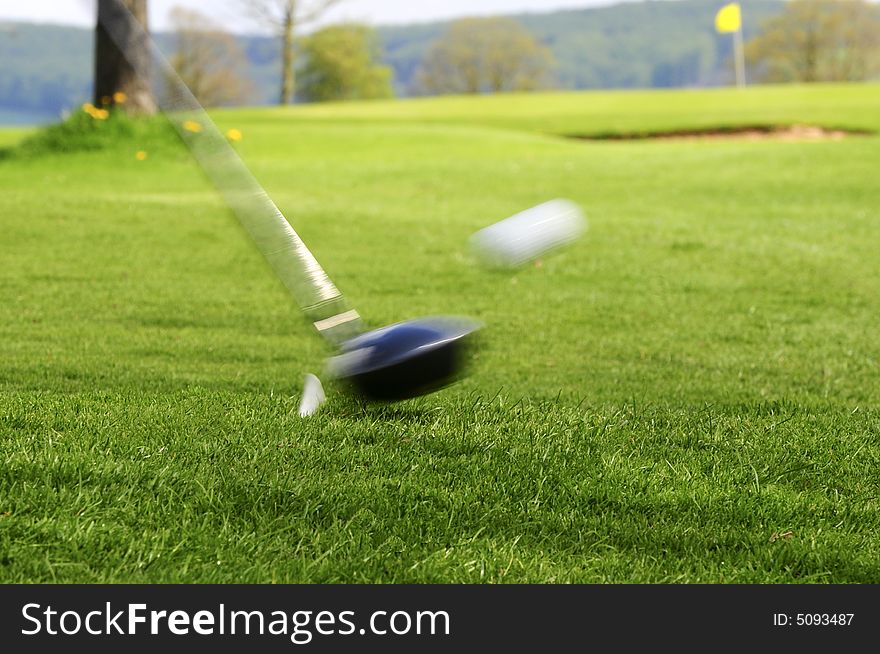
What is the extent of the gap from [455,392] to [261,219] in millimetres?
1975

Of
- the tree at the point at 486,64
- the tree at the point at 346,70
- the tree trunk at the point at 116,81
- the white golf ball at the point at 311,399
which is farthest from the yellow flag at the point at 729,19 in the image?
the tree at the point at 486,64

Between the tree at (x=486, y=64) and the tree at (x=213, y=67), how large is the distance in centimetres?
2414

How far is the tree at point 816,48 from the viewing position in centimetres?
10000

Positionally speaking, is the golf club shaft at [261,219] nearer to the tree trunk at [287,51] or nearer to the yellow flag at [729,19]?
the yellow flag at [729,19]

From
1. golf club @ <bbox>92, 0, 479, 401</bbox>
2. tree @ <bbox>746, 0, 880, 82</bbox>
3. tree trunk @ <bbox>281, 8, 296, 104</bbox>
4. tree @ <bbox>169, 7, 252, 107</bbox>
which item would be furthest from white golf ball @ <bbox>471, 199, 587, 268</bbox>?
tree @ <bbox>746, 0, 880, 82</bbox>

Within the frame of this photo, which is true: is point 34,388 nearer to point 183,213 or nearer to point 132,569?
point 132,569

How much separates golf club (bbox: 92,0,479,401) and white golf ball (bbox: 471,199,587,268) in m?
0.34

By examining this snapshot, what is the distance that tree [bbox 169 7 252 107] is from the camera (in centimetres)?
9150

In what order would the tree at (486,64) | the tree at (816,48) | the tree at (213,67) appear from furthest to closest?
the tree at (486,64), the tree at (816,48), the tree at (213,67)

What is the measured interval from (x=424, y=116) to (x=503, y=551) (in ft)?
113

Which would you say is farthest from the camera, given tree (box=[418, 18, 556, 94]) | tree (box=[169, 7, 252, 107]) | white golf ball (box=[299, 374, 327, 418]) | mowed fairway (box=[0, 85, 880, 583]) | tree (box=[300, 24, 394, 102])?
tree (box=[418, 18, 556, 94])

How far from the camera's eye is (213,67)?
101 m

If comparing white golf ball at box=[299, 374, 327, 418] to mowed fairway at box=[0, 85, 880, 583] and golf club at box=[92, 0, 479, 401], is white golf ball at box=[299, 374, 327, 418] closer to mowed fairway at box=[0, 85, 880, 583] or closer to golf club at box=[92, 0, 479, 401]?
mowed fairway at box=[0, 85, 880, 583]

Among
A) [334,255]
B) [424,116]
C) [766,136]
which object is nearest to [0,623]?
[334,255]
